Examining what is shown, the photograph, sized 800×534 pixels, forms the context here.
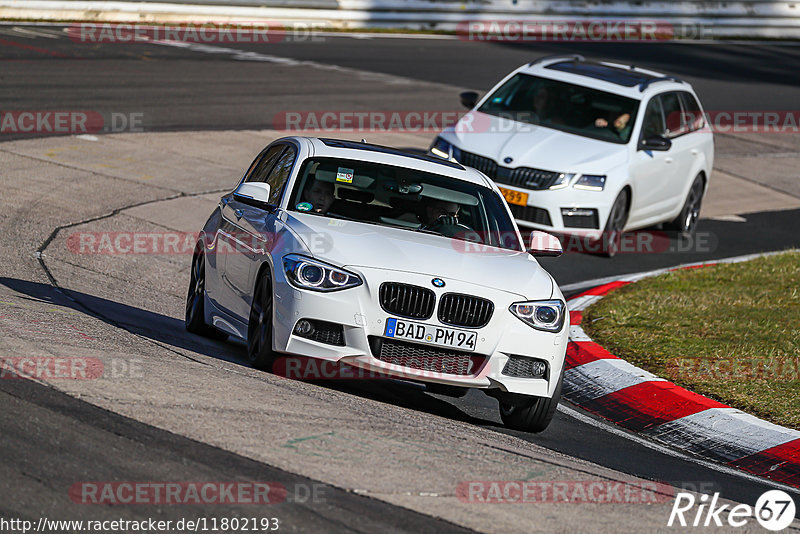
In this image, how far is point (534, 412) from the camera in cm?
794

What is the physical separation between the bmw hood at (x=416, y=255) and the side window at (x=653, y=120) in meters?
7.50

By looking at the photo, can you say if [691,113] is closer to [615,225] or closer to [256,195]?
[615,225]

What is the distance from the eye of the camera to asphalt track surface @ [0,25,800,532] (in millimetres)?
5637

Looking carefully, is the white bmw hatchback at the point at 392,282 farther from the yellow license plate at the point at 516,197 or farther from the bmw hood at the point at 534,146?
the bmw hood at the point at 534,146

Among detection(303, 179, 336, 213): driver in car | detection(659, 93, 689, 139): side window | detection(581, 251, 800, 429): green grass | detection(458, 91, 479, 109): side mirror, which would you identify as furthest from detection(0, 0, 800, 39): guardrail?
detection(303, 179, 336, 213): driver in car

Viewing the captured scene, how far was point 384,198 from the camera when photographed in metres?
8.88

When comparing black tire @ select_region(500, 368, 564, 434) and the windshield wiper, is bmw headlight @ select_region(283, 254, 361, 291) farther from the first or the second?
black tire @ select_region(500, 368, 564, 434)

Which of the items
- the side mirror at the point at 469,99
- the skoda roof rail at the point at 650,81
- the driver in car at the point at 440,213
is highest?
the skoda roof rail at the point at 650,81

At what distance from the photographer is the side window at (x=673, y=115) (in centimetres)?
1614

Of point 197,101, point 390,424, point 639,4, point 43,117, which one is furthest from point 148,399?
point 639,4

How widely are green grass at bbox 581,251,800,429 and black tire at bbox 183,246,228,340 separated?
331 cm
